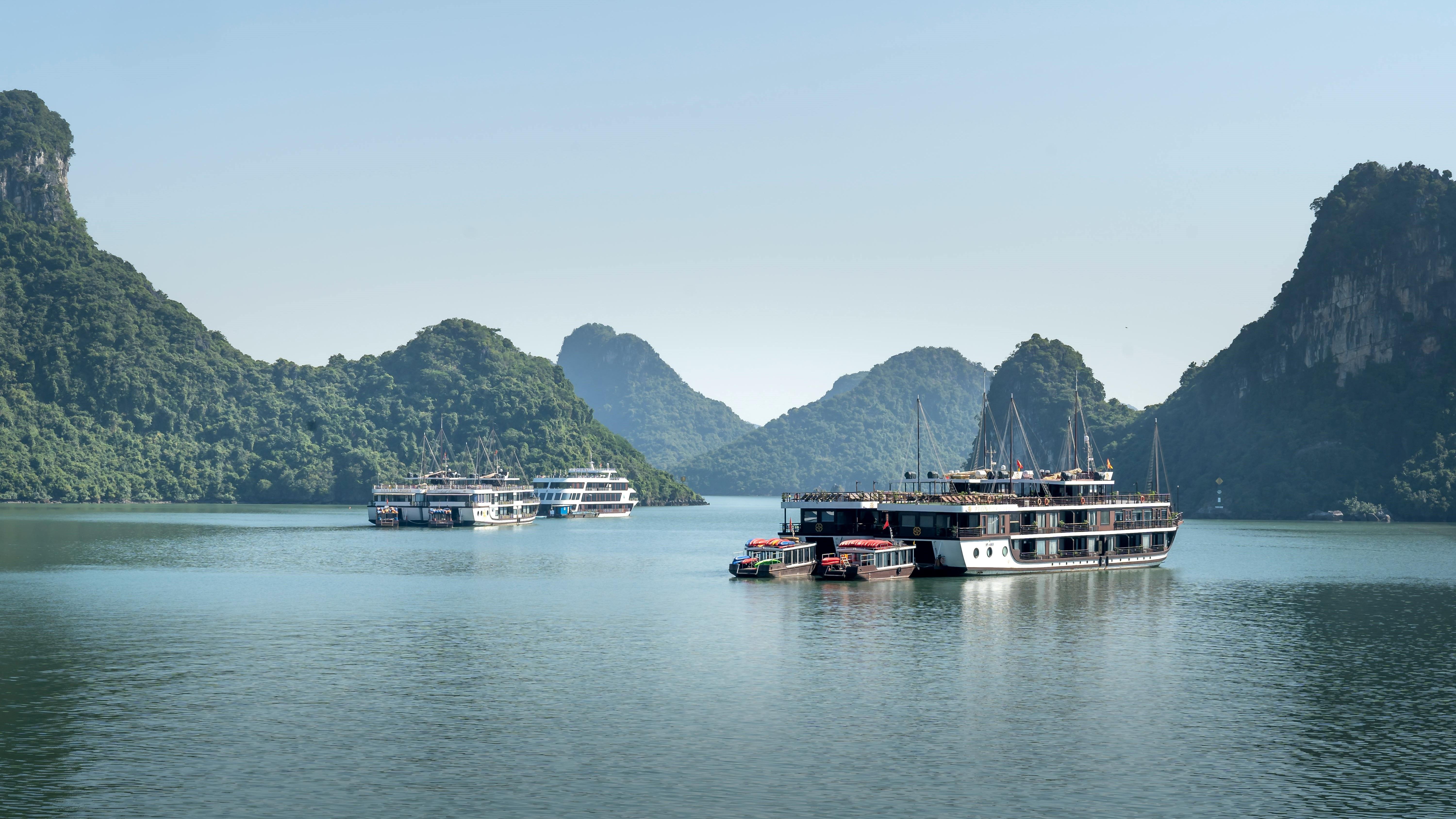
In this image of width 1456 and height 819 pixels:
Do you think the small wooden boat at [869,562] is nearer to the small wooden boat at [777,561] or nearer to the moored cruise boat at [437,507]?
the small wooden boat at [777,561]

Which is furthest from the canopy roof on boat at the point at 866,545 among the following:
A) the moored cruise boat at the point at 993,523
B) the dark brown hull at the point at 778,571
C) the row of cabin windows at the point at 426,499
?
the row of cabin windows at the point at 426,499

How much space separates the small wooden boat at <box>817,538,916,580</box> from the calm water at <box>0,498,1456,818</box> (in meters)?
2.04

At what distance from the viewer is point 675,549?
145 m

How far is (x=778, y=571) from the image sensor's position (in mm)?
95062

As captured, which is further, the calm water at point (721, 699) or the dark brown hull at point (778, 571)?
the dark brown hull at point (778, 571)

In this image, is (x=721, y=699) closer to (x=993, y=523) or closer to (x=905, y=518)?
(x=905, y=518)

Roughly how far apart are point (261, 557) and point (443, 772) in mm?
90046

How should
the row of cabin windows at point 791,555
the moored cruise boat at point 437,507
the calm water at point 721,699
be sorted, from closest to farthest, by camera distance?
the calm water at point 721,699 < the row of cabin windows at point 791,555 < the moored cruise boat at point 437,507

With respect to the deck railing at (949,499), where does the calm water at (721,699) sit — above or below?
below

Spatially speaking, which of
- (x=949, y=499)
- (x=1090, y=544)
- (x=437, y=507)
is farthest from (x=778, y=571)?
(x=437, y=507)

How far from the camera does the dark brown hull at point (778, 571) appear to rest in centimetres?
9506

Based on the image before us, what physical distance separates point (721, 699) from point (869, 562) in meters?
44.8

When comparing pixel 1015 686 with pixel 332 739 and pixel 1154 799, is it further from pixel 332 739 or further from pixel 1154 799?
pixel 332 739

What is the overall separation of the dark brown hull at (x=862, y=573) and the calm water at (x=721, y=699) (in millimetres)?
1667
